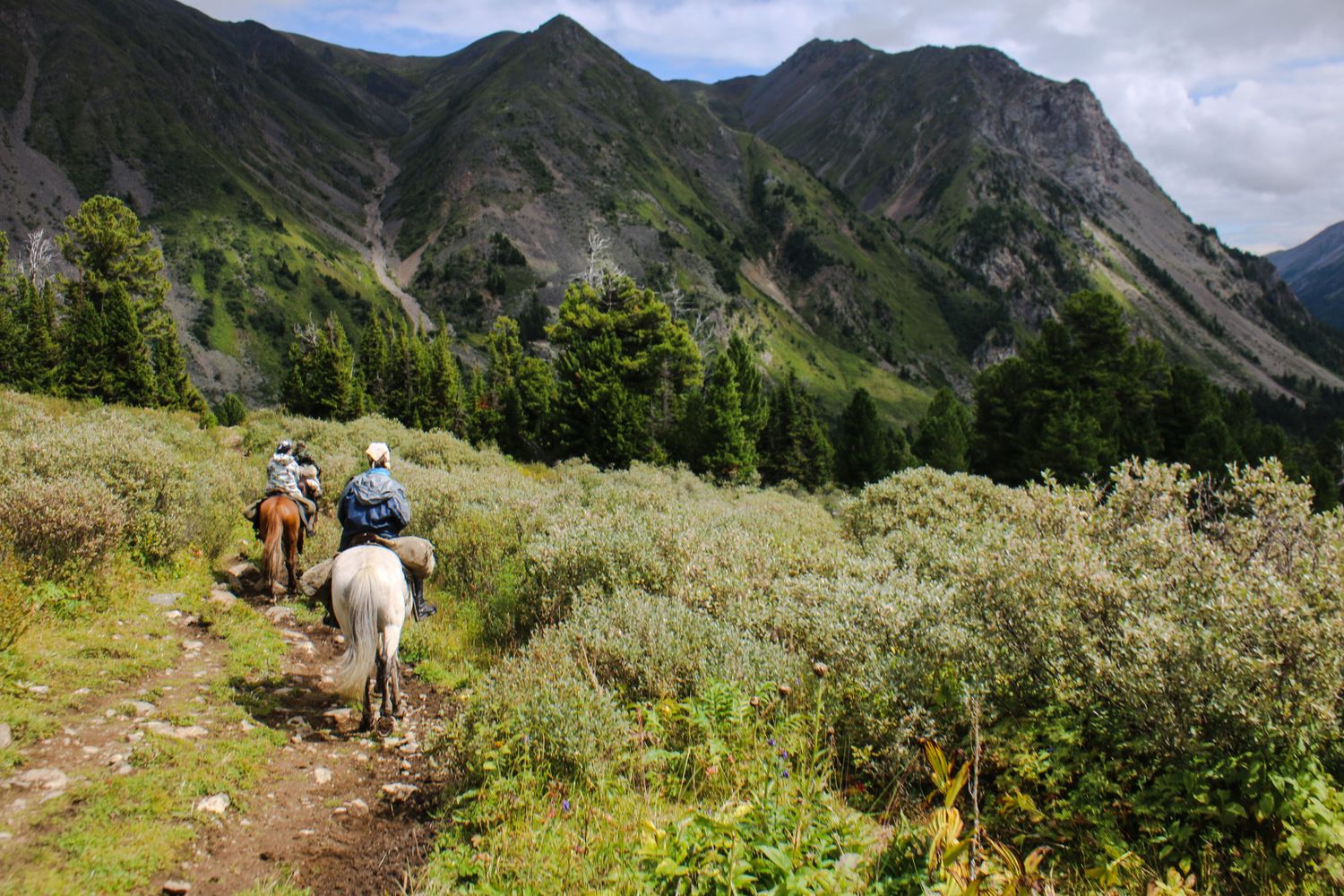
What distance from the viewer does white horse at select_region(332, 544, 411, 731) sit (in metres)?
7.28

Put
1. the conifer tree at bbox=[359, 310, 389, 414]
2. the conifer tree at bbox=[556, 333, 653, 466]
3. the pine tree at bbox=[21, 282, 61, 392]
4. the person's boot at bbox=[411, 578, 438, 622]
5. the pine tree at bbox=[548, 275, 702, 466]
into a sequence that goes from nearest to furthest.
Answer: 1. the person's boot at bbox=[411, 578, 438, 622]
2. the conifer tree at bbox=[556, 333, 653, 466]
3. the pine tree at bbox=[548, 275, 702, 466]
4. the pine tree at bbox=[21, 282, 61, 392]
5. the conifer tree at bbox=[359, 310, 389, 414]

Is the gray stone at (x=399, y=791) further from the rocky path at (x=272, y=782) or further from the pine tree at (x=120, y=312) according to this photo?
the pine tree at (x=120, y=312)

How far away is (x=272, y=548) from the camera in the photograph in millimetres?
10922

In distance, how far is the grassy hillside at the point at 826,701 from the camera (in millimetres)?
3930

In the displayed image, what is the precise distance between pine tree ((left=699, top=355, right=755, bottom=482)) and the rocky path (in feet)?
113

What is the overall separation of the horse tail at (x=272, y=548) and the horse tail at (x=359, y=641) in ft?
15.1

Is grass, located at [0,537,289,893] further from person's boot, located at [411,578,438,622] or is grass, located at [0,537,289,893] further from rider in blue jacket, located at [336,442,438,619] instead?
rider in blue jacket, located at [336,442,438,619]

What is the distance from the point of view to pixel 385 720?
747 centimetres

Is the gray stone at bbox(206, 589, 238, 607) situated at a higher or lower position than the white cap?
lower

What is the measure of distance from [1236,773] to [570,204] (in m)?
191

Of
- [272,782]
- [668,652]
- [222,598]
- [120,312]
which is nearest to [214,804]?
[272,782]

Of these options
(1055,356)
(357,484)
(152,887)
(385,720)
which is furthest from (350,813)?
(1055,356)

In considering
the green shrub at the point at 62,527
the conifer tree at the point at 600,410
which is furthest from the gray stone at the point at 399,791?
the conifer tree at the point at 600,410

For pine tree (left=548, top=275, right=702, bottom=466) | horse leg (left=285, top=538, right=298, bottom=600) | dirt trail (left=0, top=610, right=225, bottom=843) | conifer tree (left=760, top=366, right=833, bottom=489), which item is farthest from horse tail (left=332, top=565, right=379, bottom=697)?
conifer tree (left=760, top=366, right=833, bottom=489)
